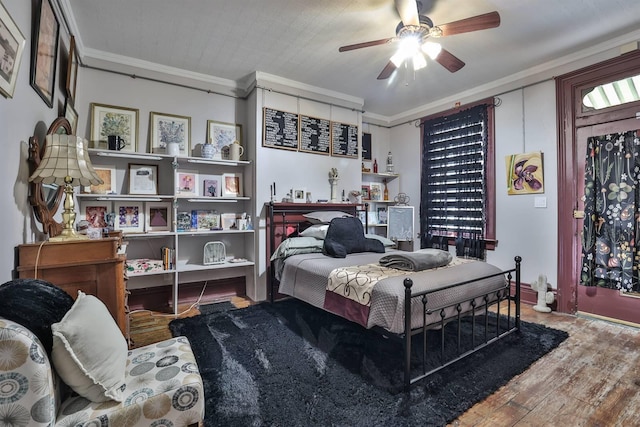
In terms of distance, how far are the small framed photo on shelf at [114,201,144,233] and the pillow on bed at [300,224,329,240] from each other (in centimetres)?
183

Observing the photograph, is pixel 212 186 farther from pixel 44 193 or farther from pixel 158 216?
pixel 44 193

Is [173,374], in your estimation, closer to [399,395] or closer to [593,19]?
[399,395]

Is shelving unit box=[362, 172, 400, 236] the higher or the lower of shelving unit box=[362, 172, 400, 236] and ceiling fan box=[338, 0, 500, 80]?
the lower

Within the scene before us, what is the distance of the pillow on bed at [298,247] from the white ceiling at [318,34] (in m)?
2.02

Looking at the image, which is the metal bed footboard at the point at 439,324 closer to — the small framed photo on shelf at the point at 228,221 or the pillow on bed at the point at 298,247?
the pillow on bed at the point at 298,247

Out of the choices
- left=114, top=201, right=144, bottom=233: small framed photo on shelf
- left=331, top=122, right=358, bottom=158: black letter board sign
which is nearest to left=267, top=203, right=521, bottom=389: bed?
left=331, top=122, right=358, bottom=158: black letter board sign

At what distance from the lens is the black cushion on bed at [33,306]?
114cm

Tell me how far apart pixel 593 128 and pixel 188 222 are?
4541 mm

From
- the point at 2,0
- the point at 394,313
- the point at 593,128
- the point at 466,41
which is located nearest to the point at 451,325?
the point at 394,313

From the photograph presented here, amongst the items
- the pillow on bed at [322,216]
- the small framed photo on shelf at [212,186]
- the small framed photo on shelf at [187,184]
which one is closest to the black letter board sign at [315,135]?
the pillow on bed at [322,216]

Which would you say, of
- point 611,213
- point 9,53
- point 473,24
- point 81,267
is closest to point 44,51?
point 9,53

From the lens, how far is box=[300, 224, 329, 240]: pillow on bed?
362 centimetres

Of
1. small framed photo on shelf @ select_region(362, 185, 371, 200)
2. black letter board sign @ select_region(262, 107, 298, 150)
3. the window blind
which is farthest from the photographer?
small framed photo on shelf @ select_region(362, 185, 371, 200)

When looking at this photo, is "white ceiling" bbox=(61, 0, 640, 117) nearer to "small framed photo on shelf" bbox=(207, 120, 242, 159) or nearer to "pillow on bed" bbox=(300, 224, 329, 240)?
"small framed photo on shelf" bbox=(207, 120, 242, 159)
